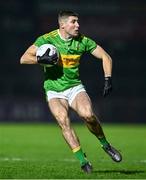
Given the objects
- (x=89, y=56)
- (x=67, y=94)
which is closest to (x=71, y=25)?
(x=67, y=94)

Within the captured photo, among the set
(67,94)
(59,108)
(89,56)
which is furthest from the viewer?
(89,56)

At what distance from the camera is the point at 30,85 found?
25.8 meters

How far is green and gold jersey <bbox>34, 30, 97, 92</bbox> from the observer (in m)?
11.4

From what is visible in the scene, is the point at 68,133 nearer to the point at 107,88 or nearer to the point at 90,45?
the point at 107,88

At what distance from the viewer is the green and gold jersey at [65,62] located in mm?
11367

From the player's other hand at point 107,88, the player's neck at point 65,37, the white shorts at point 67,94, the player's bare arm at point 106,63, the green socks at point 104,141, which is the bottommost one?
the green socks at point 104,141

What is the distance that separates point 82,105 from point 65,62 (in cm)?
64

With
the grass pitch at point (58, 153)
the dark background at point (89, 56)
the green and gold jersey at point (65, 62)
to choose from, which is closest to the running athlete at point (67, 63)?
the green and gold jersey at point (65, 62)

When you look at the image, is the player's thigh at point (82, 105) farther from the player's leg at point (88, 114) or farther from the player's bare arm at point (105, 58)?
the player's bare arm at point (105, 58)

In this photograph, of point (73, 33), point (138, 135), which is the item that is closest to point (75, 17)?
point (73, 33)

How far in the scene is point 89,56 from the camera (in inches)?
1011

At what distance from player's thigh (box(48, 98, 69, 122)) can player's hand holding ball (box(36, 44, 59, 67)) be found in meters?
0.50

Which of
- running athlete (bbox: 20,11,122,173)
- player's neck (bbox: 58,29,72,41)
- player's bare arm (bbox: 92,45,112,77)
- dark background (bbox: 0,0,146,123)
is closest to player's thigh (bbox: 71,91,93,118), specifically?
running athlete (bbox: 20,11,122,173)

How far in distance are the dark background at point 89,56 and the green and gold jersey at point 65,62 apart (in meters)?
13.5
